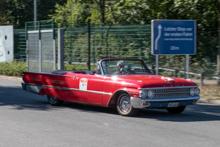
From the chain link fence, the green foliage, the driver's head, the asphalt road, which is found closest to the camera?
the asphalt road

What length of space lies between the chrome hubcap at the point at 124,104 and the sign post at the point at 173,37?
5.93 metres

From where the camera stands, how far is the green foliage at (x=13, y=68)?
2320cm

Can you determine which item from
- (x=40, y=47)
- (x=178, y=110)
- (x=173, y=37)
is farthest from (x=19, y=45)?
(x=178, y=110)

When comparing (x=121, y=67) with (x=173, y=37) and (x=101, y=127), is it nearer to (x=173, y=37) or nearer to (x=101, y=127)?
(x=101, y=127)

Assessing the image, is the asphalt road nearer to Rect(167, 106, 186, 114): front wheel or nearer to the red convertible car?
Rect(167, 106, 186, 114): front wheel

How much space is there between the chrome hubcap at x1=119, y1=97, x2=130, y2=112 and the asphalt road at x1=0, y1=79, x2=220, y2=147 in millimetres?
221

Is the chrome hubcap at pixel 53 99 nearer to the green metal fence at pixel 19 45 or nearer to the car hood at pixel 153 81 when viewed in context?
the car hood at pixel 153 81

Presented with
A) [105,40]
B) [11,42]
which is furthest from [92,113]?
Result: [11,42]

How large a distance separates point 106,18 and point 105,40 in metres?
4.80

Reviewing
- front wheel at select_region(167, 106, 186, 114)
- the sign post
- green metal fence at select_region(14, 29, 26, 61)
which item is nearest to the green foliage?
green metal fence at select_region(14, 29, 26, 61)

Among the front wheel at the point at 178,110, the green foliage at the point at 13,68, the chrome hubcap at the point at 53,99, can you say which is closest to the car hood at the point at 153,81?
the front wheel at the point at 178,110

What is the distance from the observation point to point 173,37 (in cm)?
1487

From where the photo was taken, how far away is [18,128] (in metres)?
Result: 7.50

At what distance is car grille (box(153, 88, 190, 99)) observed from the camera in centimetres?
861
